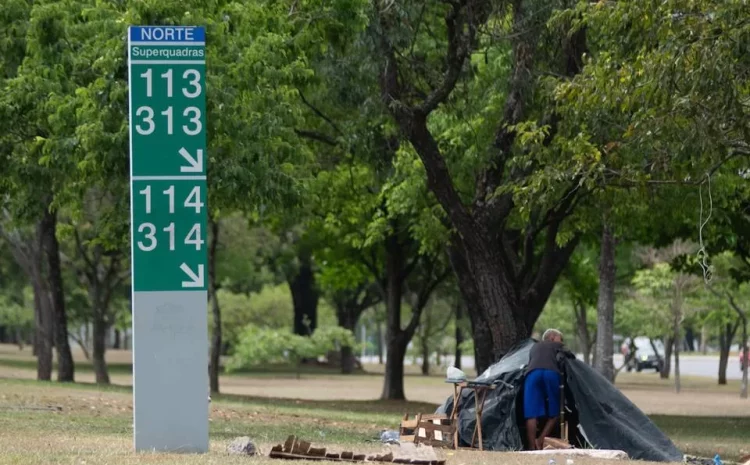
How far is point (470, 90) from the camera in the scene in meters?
24.7

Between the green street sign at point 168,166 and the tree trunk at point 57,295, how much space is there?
22.0 m

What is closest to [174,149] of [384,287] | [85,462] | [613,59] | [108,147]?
[85,462]

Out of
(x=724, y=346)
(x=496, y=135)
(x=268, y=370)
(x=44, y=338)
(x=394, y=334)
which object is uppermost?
(x=496, y=135)

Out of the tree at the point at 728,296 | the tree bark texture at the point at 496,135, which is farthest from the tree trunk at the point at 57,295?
the tree at the point at 728,296

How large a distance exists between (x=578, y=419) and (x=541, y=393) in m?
0.92

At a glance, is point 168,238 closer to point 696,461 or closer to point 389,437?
point 389,437

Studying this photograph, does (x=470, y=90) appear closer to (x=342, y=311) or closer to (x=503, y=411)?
(x=503, y=411)

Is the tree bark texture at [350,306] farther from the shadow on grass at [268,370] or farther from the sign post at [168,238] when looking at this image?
the sign post at [168,238]

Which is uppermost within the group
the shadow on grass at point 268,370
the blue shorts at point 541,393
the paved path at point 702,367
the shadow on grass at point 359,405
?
the blue shorts at point 541,393

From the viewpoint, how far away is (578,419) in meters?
16.2

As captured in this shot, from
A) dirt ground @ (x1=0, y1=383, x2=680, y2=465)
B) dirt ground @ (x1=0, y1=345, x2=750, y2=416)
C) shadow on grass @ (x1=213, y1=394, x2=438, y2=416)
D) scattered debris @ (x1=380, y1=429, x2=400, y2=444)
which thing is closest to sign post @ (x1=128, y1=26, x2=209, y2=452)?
dirt ground @ (x1=0, y1=383, x2=680, y2=465)

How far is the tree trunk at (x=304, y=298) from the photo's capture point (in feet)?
205

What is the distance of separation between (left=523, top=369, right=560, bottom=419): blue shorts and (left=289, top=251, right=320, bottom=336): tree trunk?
151ft

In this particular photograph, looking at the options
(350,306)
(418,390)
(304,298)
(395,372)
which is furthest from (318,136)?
(304,298)
